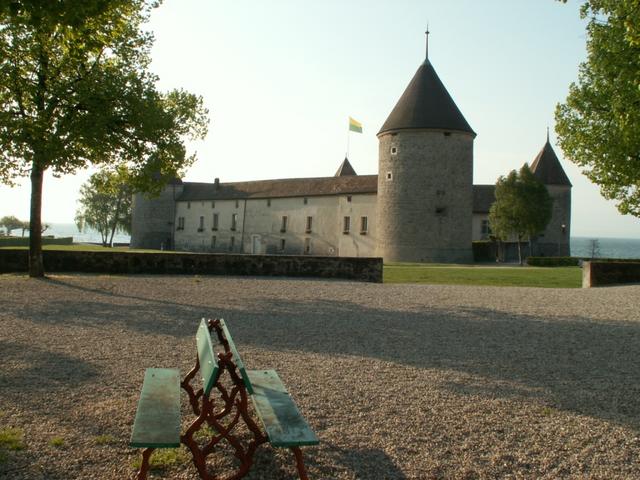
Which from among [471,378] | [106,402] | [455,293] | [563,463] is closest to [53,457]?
[106,402]

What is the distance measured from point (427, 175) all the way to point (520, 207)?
6.85 metres

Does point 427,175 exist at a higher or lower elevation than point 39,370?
higher

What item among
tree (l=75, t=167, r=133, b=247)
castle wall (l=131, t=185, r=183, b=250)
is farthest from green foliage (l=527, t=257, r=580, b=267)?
tree (l=75, t=167, r=133, b=247)

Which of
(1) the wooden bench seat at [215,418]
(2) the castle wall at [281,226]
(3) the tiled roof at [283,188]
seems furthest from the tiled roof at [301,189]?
(1) the wooden bench seat at [215,418]

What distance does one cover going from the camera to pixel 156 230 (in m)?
65.4

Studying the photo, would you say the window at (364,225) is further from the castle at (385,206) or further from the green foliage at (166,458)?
the green foliage at (166,458)

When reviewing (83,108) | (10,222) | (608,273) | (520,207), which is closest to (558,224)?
(520,207)

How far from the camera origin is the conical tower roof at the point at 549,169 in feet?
178

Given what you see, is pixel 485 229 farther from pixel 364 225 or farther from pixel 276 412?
pixel 276 412

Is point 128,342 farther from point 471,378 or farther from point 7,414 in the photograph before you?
point 471,378

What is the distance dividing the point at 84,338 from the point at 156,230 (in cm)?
5744

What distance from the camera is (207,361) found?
4.64 metres

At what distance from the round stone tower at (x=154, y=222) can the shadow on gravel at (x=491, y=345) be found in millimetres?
53090

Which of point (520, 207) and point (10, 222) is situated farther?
point (10, 222)
